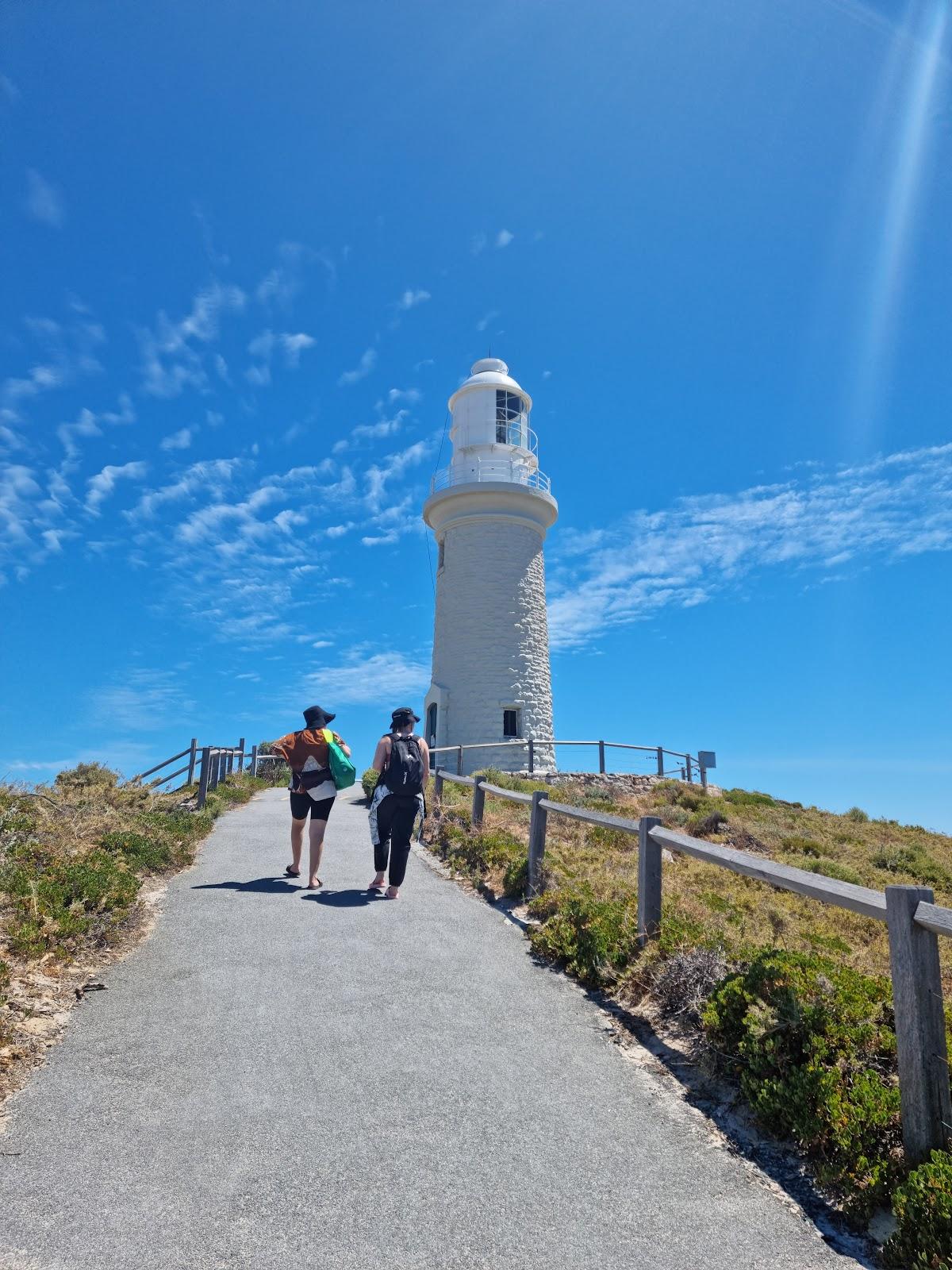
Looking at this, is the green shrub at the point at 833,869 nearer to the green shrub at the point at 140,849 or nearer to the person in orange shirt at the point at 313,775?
the person in orange shirt at the point at 313,775

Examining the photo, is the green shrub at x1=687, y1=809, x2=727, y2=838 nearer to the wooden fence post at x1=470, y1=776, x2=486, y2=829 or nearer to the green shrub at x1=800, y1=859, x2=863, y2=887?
the green shrub at x1=800, y1=859, x2=863, y2=887

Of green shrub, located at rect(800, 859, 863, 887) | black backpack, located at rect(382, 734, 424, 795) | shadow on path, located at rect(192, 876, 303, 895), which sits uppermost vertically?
black backpack, located at rect(382, 734, 424, 795)

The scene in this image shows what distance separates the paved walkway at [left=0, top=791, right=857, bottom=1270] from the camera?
301 centimetres

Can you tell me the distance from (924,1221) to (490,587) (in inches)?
889

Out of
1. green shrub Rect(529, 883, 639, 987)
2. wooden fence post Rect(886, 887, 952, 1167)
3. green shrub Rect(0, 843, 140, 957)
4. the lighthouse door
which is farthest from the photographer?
the lighthouse door

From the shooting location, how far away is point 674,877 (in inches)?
365

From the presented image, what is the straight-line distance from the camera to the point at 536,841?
331 inches

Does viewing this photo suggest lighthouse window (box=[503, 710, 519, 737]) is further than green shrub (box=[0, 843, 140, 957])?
Yes

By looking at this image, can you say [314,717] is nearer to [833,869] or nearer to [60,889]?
[60,889]

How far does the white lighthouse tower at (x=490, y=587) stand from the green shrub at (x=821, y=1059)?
62.4 feet

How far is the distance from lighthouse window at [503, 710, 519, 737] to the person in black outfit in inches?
636

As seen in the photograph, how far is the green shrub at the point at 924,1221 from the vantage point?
286 cm

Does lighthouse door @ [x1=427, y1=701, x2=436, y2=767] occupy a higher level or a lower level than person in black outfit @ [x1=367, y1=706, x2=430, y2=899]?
higher

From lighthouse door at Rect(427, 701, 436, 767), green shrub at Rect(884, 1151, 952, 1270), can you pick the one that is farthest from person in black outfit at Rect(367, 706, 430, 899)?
lighthouse door at Rect(427, 701, 436, 767)
